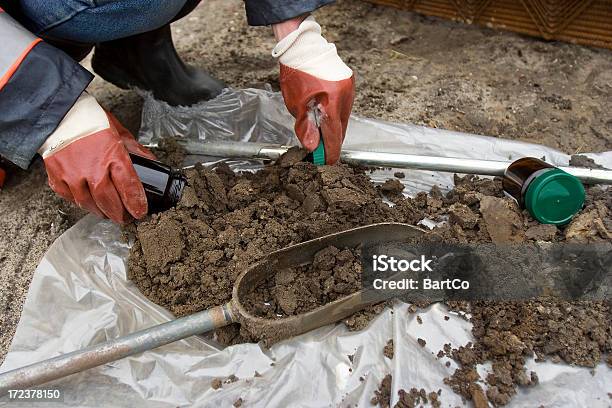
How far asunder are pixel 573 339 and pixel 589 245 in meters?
0.34

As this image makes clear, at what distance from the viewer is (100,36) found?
5.69 feet

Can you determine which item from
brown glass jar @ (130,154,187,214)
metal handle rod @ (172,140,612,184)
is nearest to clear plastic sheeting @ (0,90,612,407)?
brown glass jar @ (130,154,187,214)

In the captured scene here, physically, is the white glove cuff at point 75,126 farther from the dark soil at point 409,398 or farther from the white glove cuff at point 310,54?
the dark soil at point 409,398

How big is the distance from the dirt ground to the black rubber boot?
0.18m

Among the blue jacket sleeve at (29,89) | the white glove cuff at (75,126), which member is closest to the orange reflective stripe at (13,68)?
the blue jacket sleeve at (29,89)

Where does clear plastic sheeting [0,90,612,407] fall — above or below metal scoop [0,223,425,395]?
below

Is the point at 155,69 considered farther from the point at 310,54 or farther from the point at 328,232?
the point at 328,232

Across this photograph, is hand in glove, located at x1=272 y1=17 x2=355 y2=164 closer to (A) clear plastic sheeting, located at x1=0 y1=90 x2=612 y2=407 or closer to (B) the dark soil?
(A) clear plastic sheeting, located at x1=0 y1=90 x2=612 y2=407

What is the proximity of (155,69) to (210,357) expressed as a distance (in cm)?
126

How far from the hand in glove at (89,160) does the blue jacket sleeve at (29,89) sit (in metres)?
0.04

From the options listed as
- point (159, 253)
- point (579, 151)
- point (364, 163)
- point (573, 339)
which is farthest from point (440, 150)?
point (159, 253)

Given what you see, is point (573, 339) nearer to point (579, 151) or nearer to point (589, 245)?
point (589, 245)

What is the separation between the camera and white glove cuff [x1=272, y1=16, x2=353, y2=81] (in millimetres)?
1722

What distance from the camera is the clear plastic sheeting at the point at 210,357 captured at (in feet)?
4.41
